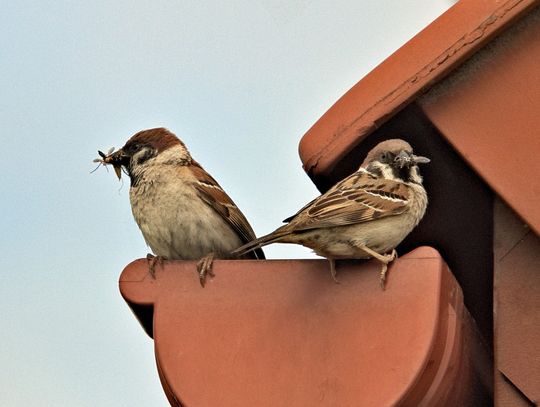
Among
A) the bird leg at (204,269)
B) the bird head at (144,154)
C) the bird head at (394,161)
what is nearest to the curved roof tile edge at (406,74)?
the bird head at (394,161)

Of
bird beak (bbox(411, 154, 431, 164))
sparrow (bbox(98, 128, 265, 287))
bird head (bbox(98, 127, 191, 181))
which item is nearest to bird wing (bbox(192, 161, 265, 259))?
sparrow (bbox(98, 128, 265, 287))

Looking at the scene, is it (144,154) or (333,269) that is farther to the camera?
(144,154)

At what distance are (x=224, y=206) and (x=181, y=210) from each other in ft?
0.54

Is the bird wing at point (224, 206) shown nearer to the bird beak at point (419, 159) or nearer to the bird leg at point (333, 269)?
the bird beak at point (419, 159)

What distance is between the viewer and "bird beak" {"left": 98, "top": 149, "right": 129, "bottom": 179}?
15.3ft

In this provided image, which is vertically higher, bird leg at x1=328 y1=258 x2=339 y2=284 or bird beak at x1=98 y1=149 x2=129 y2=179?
bird beak at x1=98 y1=149 x2=129 y2=179

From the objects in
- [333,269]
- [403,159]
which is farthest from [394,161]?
[333,269]

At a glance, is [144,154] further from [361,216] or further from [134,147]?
[361,216]

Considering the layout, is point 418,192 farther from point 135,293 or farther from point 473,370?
point 135,293

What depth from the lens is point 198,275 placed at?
3.13 metres

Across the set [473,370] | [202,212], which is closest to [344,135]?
[473,370]

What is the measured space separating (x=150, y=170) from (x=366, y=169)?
1.26 meters

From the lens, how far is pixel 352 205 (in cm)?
346

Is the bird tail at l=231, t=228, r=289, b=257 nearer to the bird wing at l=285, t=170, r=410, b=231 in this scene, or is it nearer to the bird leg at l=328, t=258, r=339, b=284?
the bird wing at l=285, t=170, r=410, b=231
